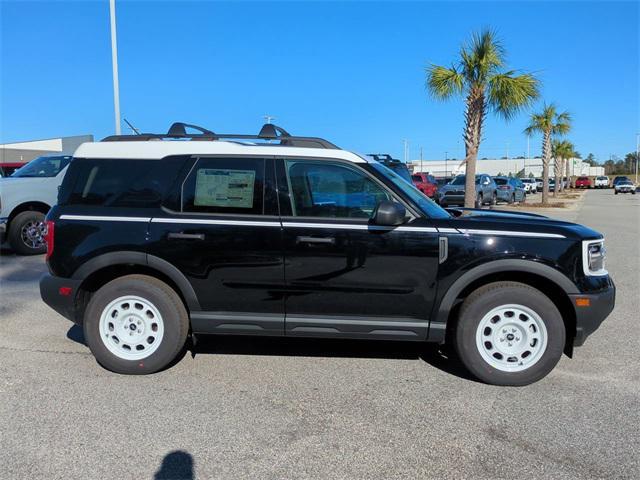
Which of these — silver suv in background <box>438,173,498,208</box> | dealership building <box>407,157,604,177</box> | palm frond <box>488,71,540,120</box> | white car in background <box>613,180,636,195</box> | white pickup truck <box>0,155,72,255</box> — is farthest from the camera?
dealership building <box>407,157,604,177</box>

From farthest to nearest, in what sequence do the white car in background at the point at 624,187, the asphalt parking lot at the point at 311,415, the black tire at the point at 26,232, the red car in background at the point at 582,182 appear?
the red car in background at the point at 582,182
the white car in background at the point at 624,187
the black tire at the point at 26,232
the asphalt parking lot at the point at 311,415

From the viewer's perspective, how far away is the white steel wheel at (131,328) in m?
4.26

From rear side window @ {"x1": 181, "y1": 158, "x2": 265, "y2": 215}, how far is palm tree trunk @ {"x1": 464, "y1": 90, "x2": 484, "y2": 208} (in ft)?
47.3

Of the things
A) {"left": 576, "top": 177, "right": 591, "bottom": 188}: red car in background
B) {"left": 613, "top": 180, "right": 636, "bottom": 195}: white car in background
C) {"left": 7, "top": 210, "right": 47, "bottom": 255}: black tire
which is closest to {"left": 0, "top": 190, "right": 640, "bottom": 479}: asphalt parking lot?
{"left": 7, "top": 210, "right": 47, "bottom": 255}: black tire

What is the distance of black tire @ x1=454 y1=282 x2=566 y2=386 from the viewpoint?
3994mm

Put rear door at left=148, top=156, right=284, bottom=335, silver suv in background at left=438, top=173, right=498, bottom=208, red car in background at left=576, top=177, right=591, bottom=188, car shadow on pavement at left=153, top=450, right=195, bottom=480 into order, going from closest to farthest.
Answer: car shadow on pavement at left=153, top=450, right=195, bottom=480, rear door at left=148, top=156, right=284, bottom=335, silver suv in background at left=438, top=173, right=498, bottom=208, red car in background at left=576, top=177, right=591, bottom=188

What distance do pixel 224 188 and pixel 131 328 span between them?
4.63 ft

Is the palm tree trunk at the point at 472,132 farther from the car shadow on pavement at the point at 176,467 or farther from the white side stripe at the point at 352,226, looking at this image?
the car shadow on pavement at the point at 176,467

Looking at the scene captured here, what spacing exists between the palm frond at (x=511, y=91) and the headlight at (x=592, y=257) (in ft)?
45.1

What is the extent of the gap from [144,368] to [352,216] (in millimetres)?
2135

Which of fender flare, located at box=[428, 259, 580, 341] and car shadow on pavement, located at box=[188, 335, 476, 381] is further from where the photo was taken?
car shadow on pavement, located at box=[188, 335, 476, 381]

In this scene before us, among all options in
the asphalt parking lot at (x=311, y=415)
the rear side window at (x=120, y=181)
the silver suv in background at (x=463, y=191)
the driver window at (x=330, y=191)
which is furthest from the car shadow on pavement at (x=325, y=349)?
the silver suv in background at (x=463, y=191)

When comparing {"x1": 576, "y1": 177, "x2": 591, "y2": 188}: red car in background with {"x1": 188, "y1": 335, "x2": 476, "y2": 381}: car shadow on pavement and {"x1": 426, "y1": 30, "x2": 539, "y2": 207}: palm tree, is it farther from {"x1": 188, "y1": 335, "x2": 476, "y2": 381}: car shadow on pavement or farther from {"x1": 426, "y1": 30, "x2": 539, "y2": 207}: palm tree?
{"x1": 188, "y1": 335, "x2": 476, "y2": 381}: car shadow on pavement

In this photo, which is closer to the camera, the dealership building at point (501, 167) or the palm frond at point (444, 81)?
the palm frond at point (444, 81)
